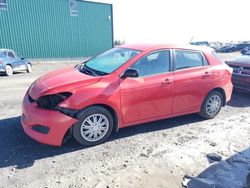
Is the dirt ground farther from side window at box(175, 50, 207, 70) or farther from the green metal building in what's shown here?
the green metal building

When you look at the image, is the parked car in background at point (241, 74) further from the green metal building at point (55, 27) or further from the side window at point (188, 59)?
the green metal building at point (55, 27)

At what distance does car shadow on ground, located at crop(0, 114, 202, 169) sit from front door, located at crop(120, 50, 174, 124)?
38 centimetres

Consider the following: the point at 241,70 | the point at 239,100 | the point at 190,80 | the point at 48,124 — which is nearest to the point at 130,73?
the point at 190,80

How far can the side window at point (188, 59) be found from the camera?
16.0ft

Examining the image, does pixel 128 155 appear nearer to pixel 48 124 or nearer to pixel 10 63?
pixel 48 124

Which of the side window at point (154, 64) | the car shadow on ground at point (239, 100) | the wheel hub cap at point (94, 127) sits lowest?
the car shadow on ground at point (239, 100)

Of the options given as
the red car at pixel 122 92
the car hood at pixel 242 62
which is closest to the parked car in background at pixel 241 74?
the car hood at pixel 242 62

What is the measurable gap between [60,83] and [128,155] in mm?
1549

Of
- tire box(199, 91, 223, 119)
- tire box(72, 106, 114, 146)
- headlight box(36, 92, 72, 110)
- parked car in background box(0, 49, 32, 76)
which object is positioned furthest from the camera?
parked car in background box(0, 49, 32, 76)

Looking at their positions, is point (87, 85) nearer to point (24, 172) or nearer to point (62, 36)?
point (24, 172)

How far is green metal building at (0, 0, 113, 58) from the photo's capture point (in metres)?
18.6

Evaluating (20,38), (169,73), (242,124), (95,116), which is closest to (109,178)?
(95,116)

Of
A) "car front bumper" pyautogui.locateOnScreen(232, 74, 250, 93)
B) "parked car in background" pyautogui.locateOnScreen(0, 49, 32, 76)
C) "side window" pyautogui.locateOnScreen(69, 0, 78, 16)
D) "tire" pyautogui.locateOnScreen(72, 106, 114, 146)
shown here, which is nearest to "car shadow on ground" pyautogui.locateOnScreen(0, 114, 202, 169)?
"tire" pyautogui.locateOnScreen(72, 106, 114, 146)

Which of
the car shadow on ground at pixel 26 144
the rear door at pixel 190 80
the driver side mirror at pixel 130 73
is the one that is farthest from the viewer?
the rear door at pixel 190 80
